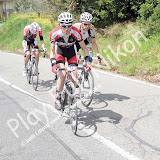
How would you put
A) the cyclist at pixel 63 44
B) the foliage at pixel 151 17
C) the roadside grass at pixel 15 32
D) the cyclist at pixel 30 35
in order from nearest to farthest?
the cyclist at pixel 63 44
the cyclist at pixel 30 35
the foliage at pixel 151 17
the roadside grass at pixel 15 32

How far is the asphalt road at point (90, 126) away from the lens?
13.1 feet

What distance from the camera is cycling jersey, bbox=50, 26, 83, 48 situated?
16.8ft

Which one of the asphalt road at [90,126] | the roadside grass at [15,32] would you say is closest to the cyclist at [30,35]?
the asphalt road at [90,126]

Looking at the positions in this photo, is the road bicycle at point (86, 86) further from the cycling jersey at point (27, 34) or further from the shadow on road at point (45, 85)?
the cycling jersey at point (27, 34)

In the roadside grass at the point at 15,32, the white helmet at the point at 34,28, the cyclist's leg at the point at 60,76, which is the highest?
the white helmet at the point at 34,28

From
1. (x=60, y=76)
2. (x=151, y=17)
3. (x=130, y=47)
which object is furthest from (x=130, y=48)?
(x=60, y=76)

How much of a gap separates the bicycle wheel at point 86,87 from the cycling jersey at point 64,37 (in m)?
1.28

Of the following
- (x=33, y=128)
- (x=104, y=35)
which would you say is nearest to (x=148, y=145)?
(x=33, y=128)

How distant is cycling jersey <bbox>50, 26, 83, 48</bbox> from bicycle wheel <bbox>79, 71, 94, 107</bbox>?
128 cm

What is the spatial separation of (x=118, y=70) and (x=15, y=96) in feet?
14.7

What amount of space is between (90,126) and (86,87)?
5.14 feet

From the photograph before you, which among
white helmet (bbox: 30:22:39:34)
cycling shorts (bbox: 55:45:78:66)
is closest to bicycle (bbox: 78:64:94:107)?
cycling shorts (bbox: 55:45:78:66)

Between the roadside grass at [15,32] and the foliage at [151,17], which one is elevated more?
the foliage at [151,17]

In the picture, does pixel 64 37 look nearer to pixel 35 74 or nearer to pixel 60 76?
pixel 60 76
